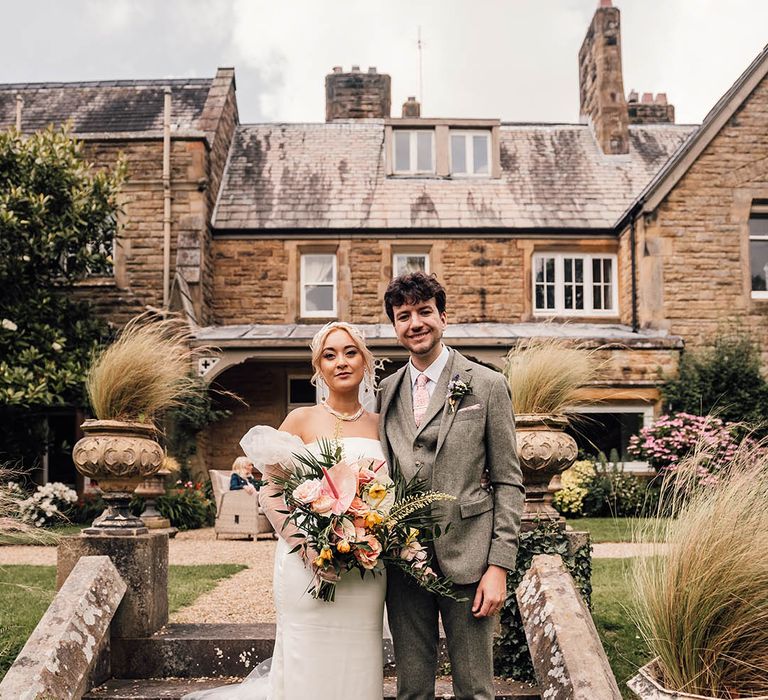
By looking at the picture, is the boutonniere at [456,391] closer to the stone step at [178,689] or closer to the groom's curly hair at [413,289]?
the groom's curly hair at [413,289]

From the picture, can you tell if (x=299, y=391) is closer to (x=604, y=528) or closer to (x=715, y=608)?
(x=604, y=528)

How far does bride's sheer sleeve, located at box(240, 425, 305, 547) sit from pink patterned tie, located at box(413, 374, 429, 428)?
50 centimetres

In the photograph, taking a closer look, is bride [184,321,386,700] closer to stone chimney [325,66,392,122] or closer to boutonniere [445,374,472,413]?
boutonniere [445,374,472,413]

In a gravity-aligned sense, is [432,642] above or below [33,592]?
above

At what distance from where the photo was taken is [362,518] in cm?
296

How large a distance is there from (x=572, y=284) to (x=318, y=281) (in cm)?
530

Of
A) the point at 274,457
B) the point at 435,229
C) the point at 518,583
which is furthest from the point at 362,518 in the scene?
the point at 435,229

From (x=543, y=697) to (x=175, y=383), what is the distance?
2949mm

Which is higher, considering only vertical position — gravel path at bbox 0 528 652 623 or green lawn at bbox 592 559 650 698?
green lawn at bbox 592 559 650 698

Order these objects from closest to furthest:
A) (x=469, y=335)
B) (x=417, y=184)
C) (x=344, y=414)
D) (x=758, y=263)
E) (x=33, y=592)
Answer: (x=344, y=414) < (x=33, y=592) < (x=469, y=335) < (x=758, y=263) < (x=417, y=184)

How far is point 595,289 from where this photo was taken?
16.5m

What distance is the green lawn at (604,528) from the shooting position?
10328mm

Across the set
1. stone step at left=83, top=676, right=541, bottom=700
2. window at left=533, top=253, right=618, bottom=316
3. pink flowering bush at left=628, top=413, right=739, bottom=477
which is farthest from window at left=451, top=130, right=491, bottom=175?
stone step at left=83, top=676, right=541, bottom=700

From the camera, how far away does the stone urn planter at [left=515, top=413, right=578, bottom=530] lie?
4.63m
